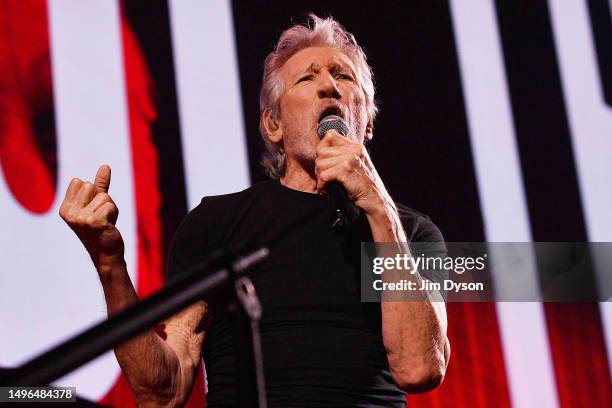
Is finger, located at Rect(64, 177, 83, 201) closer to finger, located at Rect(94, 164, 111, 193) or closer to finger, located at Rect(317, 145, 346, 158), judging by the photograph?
finger, located at Rect(94, 164, 111, 193)

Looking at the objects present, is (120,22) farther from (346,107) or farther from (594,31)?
(594,31)

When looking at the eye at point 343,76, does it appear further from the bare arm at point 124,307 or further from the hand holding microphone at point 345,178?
the bare arm at point 124,307

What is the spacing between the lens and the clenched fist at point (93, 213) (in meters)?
1.10

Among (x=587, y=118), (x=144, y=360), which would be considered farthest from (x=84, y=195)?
(x=587, y=118)

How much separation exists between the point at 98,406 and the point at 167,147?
1.89ft

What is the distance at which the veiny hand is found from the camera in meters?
1.17

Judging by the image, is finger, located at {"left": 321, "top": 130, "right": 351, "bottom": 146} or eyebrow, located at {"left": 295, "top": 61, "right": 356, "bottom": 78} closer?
finger, located at {"left": 321, "top": 130, "right": 351, "bottom": 146}

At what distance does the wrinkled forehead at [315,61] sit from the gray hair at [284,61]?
0.02 m

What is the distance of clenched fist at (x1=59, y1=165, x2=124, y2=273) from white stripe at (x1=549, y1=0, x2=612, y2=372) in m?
1.13

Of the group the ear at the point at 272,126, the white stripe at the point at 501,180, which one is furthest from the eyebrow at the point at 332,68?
the white stripe at the point at 501,180

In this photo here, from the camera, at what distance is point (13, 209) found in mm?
1662

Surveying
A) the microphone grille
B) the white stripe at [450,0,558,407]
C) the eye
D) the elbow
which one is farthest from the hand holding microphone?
the white stripe at [450,0,558,407]

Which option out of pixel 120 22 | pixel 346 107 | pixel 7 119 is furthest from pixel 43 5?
pixel 346 107

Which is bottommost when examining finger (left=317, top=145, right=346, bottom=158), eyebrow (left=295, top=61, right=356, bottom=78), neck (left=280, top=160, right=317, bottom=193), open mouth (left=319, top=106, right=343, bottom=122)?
finger (left=317, top=145, right=346, bottom=158)
